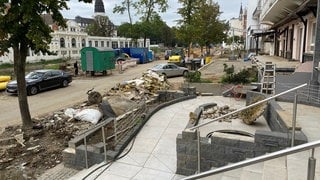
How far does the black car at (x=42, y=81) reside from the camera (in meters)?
17.4

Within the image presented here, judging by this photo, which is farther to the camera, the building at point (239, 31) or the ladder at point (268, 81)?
the building at point (239, 31)

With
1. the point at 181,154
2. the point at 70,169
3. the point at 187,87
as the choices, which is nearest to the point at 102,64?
the point at 187,87

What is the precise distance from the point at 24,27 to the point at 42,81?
9.44 m

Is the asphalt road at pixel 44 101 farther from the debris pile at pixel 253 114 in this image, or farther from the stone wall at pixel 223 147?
the debris pile at pixel 253 114

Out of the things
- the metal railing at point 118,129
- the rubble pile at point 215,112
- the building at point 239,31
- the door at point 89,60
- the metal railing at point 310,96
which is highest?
the building at point 239,31

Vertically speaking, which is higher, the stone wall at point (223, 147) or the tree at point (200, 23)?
the tree at point (200, 23)

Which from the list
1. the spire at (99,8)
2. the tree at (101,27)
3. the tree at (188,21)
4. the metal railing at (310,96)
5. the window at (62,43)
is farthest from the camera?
the spire at (99,8)

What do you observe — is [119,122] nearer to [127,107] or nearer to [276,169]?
[127,107]

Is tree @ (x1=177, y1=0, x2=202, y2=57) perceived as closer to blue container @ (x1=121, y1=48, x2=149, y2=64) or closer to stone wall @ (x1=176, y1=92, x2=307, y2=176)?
blue container @ (x1=121, y1=48, x2=149, y2=64)

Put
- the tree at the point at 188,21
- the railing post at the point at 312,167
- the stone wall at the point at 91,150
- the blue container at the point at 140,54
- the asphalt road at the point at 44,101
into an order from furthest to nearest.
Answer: the blue container at the point at 140,54 → the tree at the point at 188,21 → the asphalt road at the point at 44,101 → the stone wall at the point at 91,150 → the railing post at the point at 312,167

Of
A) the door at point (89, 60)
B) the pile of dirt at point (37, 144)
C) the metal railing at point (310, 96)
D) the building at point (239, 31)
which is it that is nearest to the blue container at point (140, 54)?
the building at point (239, 31)

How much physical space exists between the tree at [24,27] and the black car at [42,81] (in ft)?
25.0

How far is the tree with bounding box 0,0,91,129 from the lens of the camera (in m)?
9.18

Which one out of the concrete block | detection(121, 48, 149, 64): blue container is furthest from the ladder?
detection(121, 48, 149, 64): blue container
